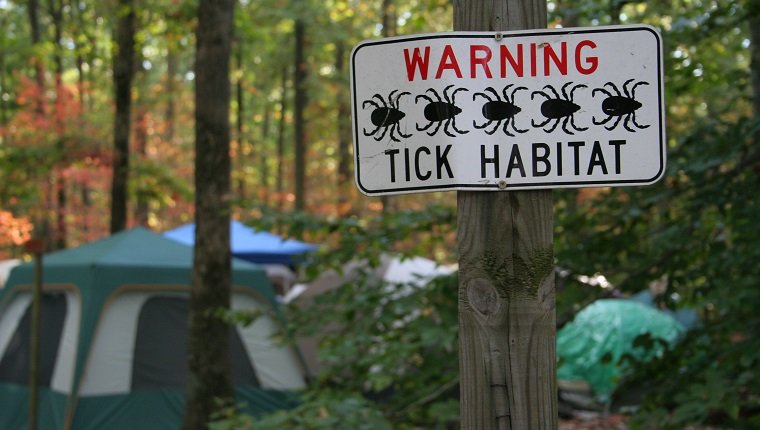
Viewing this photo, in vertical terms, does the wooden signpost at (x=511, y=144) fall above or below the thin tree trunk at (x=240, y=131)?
below

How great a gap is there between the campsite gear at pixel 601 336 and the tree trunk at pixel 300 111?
10.0 meters

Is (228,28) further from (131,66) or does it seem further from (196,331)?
(131,66)

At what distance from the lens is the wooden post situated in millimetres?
2100

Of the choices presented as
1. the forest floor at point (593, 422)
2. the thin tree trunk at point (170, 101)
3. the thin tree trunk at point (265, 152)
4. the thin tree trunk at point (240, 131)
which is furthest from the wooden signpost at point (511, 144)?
the thin tree trunk at point (265, 152)

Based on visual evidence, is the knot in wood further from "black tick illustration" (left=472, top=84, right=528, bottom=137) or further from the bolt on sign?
"black tick illustration" (left=472, top=84, right=528, bottom=137)

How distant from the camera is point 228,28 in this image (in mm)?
7879

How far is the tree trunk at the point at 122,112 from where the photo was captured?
14.4 m

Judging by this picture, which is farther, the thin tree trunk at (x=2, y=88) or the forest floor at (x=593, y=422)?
the thin tree trunk at (x=2, y=88)

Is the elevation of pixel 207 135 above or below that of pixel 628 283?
above

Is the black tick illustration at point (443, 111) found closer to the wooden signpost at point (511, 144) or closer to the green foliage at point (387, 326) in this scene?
the wooden signpost at point (511, 144)

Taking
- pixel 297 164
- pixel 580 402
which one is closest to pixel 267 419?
pixel 580 402

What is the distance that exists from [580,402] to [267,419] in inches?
326

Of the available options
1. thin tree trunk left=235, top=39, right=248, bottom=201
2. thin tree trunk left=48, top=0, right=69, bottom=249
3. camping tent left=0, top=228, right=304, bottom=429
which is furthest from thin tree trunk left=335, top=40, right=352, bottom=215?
camping tent left=0, top=228, right=304, bottom=429

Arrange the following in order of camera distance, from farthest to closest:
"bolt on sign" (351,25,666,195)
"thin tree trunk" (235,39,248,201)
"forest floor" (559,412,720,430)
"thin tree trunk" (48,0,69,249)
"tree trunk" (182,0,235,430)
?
1. "thin tree trunk" (235,39,248,201)
2. "thin tree trunk" (48,0,69,249)
3. "forest floor" (559,412,720,430)
4. "tree trunk" (182,0,235,430)
5. "bolt on sign" (351,25,666,195)
